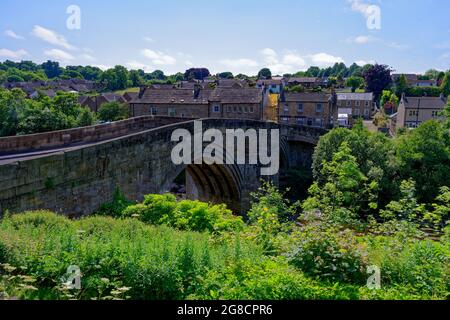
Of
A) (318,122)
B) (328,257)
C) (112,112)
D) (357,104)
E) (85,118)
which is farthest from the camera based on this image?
(357,104)

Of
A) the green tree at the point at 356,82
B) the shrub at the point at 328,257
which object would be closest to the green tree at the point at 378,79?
the green tree at the point at 356,82

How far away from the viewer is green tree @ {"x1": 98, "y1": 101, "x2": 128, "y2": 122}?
2096 inches

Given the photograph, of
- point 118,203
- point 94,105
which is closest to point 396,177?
point 118,203

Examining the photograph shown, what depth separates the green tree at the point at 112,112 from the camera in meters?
53.2

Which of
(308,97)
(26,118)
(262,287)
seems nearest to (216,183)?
(26,118)

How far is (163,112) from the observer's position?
4988cm

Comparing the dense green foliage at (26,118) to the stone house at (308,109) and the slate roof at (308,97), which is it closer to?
the stone house at (308,109)

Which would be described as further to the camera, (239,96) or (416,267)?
(239,96)

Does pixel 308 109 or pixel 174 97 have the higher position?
pixel 174 97

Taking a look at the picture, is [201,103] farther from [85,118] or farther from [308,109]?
[308,109]

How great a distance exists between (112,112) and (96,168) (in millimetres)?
42048

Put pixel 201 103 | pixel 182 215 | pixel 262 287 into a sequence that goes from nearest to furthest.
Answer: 1. pixel 262 287
2. pixel 182 215
3. pixel 201 103

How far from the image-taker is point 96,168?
13.4m

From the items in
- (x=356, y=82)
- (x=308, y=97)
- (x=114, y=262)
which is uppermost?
(x=356, y=82)
